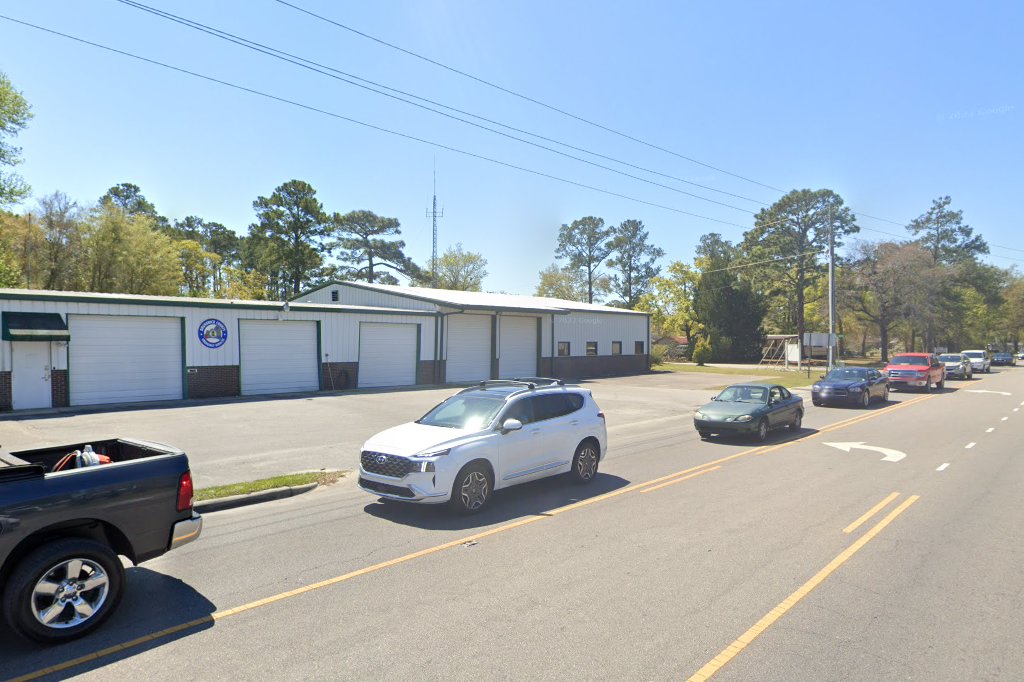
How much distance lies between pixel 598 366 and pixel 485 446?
31816mm

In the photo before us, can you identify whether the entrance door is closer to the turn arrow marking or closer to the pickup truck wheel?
the pickup truck wheel

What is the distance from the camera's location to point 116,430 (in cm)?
1466

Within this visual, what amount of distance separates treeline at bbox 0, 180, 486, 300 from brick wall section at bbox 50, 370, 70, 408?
20100 mm

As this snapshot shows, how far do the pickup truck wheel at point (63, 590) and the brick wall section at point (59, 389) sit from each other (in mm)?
17033

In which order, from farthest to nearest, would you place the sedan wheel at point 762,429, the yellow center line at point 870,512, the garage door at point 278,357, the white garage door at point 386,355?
1. the white garage door at point 386,355
2. the garage door at point 278,357
3. the sedan wheel at point 762,429
4. the yellow center line at point 870,512

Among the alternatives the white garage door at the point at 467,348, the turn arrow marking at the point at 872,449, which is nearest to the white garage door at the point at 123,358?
the white garage door at the point at 467,348

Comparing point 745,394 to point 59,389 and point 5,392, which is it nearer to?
point 59,389

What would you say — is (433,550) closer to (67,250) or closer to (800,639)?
(800,639)

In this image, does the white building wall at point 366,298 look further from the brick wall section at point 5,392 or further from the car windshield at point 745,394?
the car windshield at point 745,394

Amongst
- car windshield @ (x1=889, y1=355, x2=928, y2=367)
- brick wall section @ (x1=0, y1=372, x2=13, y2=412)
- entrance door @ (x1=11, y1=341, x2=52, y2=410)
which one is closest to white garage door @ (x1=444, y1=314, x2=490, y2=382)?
entrance door @ (x1=11, y1=341, x2=52, y2=410)

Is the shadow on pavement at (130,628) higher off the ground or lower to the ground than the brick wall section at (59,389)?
lower

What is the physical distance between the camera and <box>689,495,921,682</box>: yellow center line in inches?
161

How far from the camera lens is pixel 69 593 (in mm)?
4559

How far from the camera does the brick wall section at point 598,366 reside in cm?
3675
